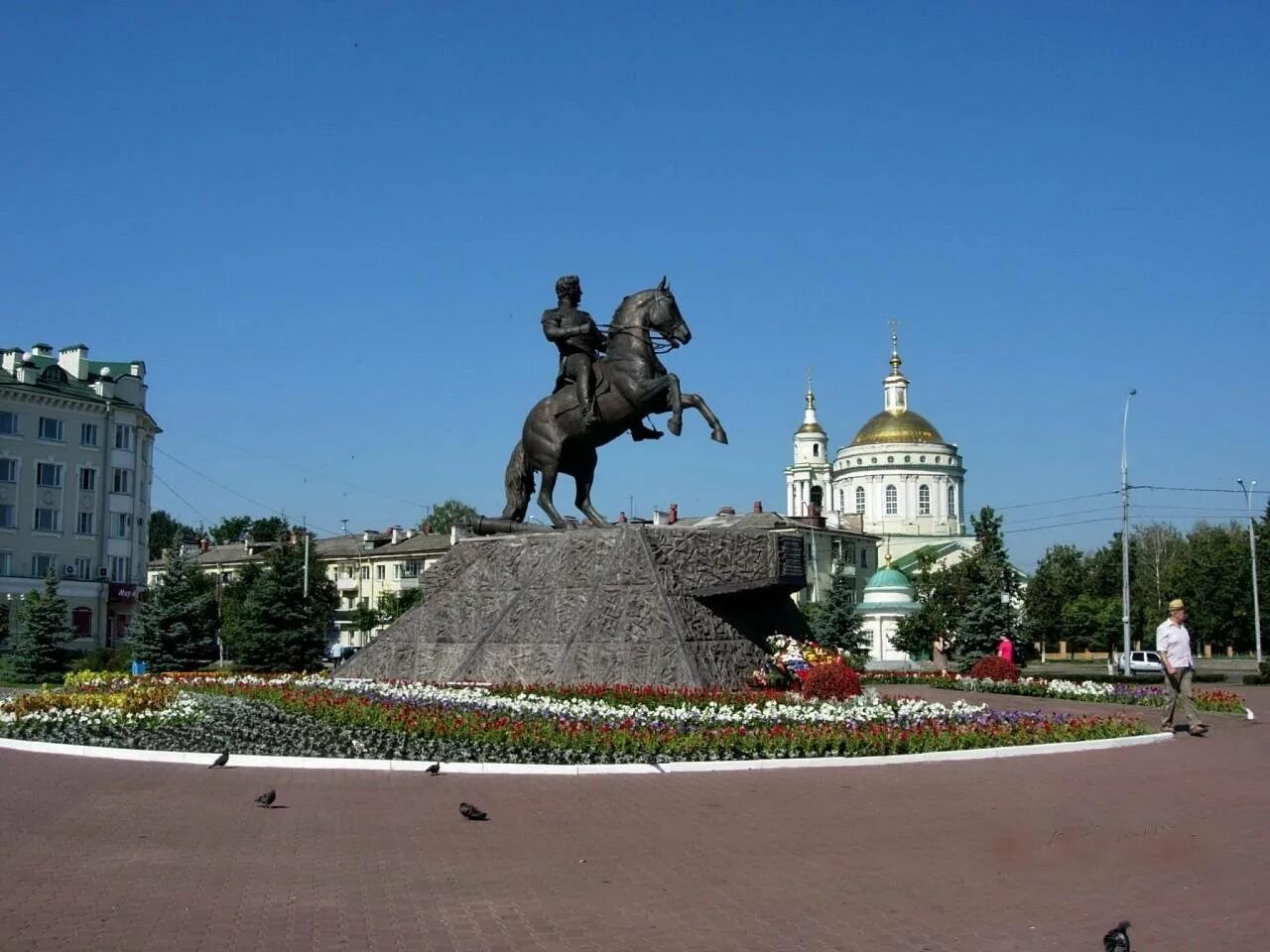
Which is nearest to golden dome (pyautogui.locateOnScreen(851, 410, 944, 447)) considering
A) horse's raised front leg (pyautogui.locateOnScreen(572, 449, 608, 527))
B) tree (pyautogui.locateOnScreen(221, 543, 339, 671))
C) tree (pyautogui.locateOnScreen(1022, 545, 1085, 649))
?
tree (pyautogui.locateOnScreen(1022, 545, 1085, 649))

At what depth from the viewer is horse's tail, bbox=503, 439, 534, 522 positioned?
19125mm

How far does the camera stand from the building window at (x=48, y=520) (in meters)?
51.6

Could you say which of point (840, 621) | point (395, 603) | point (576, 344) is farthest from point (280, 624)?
point (395, 603)

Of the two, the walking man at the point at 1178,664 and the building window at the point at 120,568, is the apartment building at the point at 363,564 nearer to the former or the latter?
the building window at the point at 120,568

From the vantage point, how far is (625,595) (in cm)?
1630

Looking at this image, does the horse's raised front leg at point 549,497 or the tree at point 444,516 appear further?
the tree at point 444,516

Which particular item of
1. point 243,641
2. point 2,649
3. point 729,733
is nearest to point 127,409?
point 2,649

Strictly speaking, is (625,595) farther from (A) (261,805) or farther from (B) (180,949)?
(B) (180,949)

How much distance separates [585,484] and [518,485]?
3.21 feet

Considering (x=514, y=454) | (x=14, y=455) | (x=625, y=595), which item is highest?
(x=14, y=455)

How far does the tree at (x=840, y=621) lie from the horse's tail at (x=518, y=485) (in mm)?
26000

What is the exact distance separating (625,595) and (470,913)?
10.2m

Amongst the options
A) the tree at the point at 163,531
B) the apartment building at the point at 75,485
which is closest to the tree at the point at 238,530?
the tree at the point at 163,531

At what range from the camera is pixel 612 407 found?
1786cm
